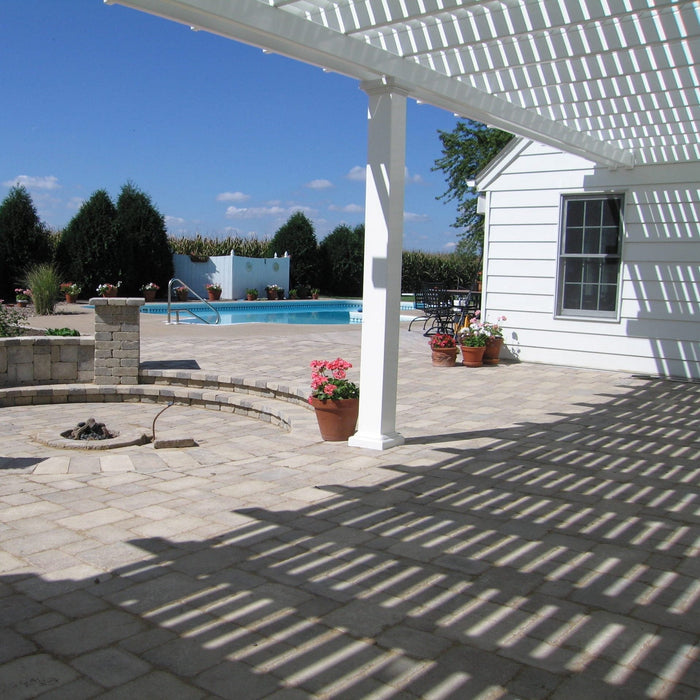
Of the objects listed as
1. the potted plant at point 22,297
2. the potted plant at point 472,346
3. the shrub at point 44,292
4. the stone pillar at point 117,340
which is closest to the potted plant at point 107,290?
the potted plant at point 22,297

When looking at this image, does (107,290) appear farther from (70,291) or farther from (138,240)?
(138,240)

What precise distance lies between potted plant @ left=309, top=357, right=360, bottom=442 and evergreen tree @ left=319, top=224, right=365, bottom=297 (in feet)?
73.3

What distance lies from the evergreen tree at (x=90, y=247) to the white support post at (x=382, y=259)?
16.9m

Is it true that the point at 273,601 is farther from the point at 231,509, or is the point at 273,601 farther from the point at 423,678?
the point at 231,509

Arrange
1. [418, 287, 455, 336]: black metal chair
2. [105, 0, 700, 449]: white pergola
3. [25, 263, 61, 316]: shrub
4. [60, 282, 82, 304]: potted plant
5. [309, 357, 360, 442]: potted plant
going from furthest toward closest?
[60, 282, 82, 304]: potted plant → [25, 263, 61, 316]: shrub → [418, 287, 455, 336]: black metal chair → [309, 357, 360, 442]: potted plant → [105, 0, 700, 449]: white pergola

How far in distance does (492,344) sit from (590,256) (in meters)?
1.80

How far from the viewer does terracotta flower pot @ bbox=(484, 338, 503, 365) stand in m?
9.80

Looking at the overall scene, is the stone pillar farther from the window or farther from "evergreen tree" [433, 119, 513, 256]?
"evergreen tree" [433, 119, 513, 256]

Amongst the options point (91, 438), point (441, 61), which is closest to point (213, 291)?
point (91, 438)

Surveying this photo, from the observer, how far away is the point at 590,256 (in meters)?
9.23

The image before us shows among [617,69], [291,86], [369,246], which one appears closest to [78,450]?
[369,246]

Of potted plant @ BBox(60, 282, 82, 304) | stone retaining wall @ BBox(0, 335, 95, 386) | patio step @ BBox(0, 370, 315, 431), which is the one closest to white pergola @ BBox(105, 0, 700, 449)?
patio step @ BBox(0, 370, 315, 431)

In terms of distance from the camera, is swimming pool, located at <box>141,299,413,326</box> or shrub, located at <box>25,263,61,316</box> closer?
shrub, located at <box>25,263,61,316</box>

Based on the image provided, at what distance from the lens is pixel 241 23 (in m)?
3.94
